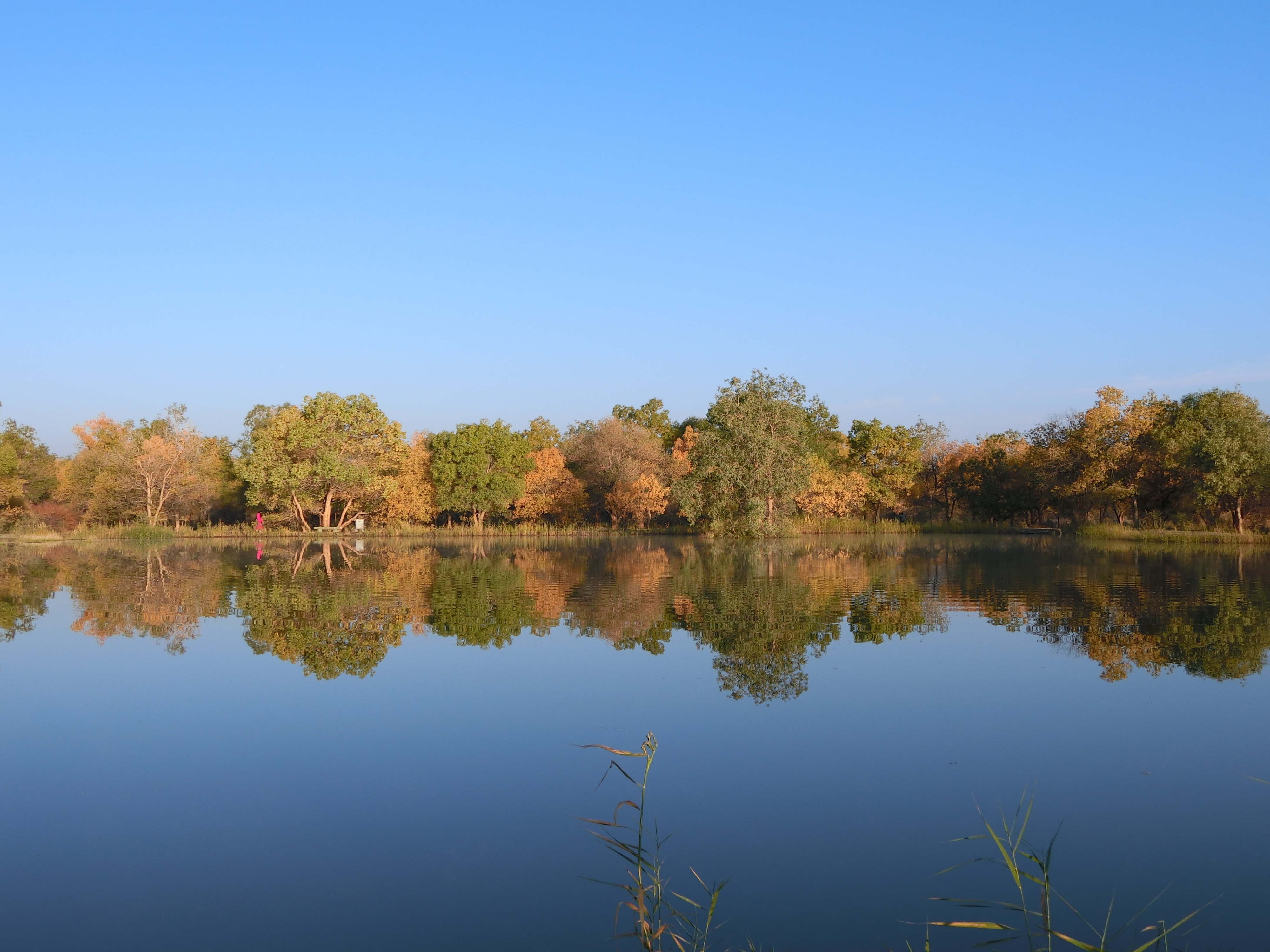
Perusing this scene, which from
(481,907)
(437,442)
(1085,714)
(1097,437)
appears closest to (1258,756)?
(1085,714)

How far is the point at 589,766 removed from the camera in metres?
7.31

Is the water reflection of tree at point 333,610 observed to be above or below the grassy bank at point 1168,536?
below

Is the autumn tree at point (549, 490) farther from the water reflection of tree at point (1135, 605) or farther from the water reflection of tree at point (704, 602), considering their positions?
the water reflection of tree at point (1135, 605)

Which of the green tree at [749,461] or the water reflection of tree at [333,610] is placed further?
the green tree at [749,461]

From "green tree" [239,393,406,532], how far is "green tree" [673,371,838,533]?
20084 mm

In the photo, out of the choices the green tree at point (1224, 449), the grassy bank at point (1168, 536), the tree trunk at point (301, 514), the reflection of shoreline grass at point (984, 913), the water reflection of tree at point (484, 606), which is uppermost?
the green tree at point (1224, 449)

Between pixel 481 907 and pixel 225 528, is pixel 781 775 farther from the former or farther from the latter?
pixel 225 528

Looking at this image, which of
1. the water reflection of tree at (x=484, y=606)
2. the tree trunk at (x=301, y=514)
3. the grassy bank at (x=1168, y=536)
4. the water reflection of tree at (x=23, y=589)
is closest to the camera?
the water reflection of tree at (x=484, y=606)

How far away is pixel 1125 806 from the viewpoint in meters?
6.34

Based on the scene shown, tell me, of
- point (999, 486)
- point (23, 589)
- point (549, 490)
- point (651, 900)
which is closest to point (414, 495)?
point (549, 490)

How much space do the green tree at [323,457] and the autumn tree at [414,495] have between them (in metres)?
0.99

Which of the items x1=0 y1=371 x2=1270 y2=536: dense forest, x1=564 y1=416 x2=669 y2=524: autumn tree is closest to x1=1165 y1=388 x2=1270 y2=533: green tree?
x1=0 y1=371 x2=1270 y2=536: dense forest

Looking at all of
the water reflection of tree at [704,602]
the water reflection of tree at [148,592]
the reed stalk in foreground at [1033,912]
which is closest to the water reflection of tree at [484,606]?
the water reflection of tree at [704,602]

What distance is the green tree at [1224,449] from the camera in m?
39.4
